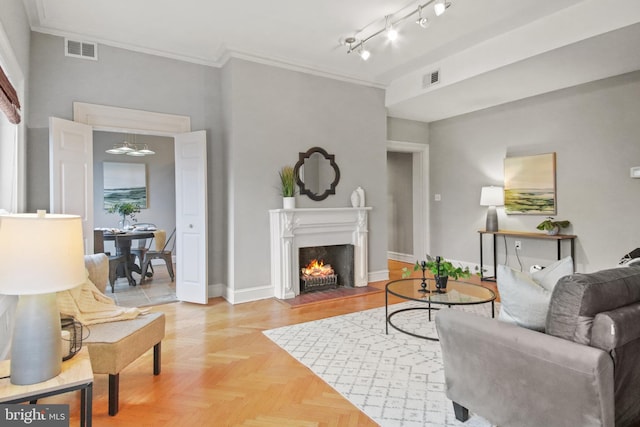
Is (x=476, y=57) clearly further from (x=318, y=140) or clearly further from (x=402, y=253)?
(x=402, y=253)

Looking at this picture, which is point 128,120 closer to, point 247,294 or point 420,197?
point 247,294

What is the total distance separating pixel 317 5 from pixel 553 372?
11.2ft

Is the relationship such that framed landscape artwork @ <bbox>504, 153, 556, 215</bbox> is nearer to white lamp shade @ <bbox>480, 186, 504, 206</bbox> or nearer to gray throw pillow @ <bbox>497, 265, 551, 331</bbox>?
white lamp shade @ <bbox>480, 186, 504, 206</bbox>

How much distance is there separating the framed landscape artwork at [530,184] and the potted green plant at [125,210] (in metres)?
6.36

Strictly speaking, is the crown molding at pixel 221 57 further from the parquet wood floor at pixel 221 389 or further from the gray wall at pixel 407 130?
the parquet wood floor at pixel 221 389

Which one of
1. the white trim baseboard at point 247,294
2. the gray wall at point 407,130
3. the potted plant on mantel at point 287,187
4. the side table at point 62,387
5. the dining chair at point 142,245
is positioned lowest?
the white trim baseboard at point 247,294

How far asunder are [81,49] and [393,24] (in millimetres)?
3349

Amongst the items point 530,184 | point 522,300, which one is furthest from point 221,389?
point 530,184

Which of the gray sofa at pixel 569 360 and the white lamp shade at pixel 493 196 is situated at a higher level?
the white lamp shade at pixel 493 196

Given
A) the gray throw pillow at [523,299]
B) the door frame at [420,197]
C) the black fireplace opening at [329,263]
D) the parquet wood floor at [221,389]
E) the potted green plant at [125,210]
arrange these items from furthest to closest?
the door frame at [420,197], the potted green plant at [125,210], the black fireplace opening at [329,263], the parquet wood floor at [221,389], the gray throw pillow at [523,299]

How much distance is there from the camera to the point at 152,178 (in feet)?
24.5

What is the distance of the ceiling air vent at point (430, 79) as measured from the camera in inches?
191

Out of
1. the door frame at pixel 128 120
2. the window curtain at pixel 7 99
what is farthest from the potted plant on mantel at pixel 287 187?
the window curtain at pixel 7 99

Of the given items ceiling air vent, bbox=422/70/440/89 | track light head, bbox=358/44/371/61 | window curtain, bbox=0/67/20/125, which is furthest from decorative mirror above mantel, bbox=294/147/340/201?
window curtain, bbox=0/67/20/125
